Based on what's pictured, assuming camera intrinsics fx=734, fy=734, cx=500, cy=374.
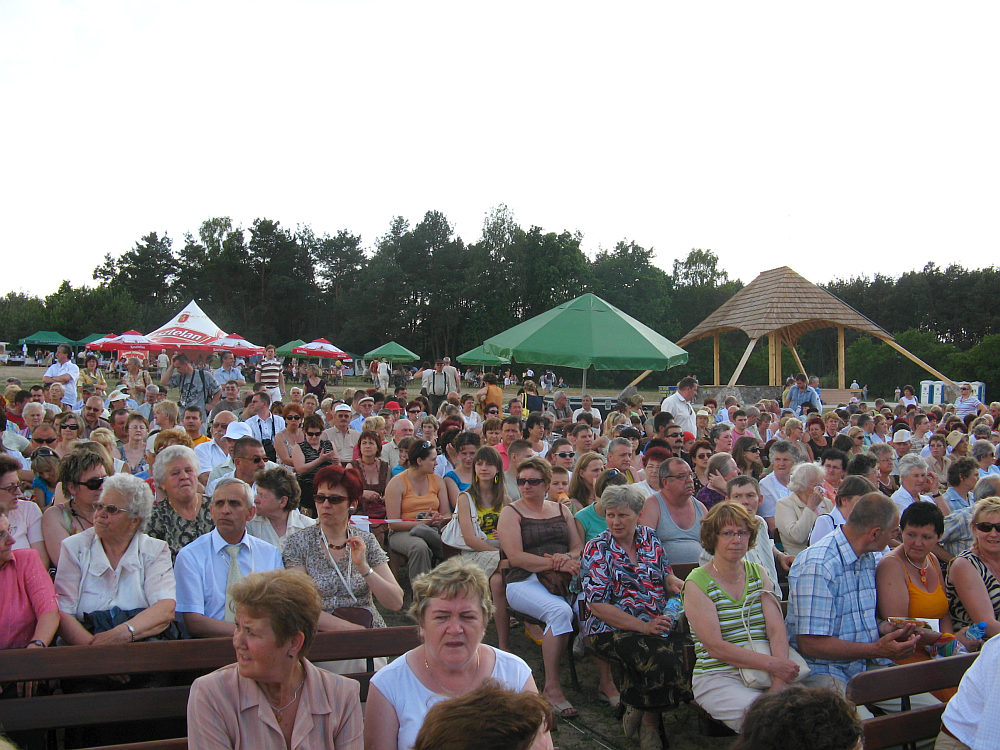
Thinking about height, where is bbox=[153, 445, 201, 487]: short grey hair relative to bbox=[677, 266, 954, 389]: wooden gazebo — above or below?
below

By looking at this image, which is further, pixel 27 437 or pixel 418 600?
pixel 27 437

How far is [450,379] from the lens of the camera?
45.8ft

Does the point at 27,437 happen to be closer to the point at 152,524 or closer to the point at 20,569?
the point at 152,524

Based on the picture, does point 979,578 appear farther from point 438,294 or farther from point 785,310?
point 438,294

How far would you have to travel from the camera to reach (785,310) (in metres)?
24.5

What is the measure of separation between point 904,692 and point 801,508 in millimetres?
2543

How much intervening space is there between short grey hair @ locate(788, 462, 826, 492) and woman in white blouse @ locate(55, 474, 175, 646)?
14.3 feet

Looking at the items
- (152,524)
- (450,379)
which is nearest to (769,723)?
(152,524)

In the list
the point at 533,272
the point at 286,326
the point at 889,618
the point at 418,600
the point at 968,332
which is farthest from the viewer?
the point at 286,326

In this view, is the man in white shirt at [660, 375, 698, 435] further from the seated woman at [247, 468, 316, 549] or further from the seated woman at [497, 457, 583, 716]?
the seated woman at [247, 468, 316, 549]

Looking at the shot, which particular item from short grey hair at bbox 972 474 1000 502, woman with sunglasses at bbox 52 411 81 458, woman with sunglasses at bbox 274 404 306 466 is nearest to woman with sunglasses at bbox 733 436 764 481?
short grey hair at bbox 972 474 1000 502

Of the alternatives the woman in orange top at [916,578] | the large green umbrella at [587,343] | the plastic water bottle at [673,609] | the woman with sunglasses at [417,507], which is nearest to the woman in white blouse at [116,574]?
the woman with sunglasses at [417,507]

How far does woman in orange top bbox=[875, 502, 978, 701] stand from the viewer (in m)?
3.79

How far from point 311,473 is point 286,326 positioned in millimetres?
58618
